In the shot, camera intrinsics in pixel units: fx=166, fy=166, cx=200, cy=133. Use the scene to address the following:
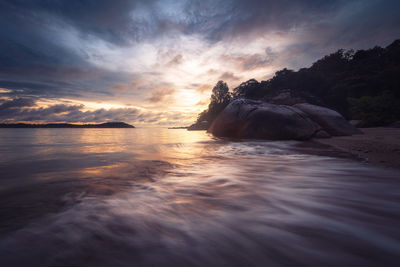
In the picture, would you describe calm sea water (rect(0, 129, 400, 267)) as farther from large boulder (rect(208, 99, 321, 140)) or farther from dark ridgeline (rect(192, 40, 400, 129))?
dark ridgeline (rect(192, 40, 400, 129))

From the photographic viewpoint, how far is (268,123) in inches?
260

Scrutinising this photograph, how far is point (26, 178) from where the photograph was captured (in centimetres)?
222

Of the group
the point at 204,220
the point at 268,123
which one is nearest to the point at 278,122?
the point at 268,123

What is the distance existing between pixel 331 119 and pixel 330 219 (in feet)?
27.1

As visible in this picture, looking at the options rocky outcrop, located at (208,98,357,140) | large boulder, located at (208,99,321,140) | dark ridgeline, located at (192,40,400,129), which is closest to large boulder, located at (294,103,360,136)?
rocky outcrop, located at (208,98,357,140)

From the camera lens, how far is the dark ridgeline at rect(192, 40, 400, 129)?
1173 cm

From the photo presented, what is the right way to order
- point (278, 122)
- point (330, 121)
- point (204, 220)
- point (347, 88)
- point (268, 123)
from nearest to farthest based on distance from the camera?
point (204, 220) < point (278, 122) < point (268, 123) < point (330, 121) < point (347, 88)

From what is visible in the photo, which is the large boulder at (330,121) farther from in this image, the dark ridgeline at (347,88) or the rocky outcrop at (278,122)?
the dark ridgeline at (347,88)

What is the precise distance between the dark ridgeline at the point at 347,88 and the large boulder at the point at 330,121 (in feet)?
11.3

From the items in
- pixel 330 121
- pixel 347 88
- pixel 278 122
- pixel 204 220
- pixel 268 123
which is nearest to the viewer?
pixel 204 220

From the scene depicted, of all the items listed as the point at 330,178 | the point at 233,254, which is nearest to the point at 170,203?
the point at 233,254

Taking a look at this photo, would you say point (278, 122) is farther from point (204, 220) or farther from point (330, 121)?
point (204, 220)

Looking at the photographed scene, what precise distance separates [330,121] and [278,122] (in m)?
2.98

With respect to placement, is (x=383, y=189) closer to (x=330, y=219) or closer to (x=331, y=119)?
(x=330, y=219)
